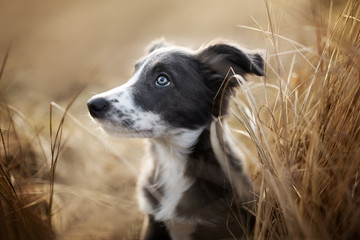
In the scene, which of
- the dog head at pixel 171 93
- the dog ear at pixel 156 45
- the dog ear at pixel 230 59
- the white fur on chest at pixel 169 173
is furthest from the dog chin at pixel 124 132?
the dog ear at pixel 156 45

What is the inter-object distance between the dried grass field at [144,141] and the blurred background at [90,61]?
0.02 meters

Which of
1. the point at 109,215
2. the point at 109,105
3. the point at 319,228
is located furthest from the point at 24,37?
the point at 319,228

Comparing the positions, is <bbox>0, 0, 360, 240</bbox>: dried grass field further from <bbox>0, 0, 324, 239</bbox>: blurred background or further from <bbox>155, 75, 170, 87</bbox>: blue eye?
<bbox>155, 75, 170, 87</bbox>: blue eye

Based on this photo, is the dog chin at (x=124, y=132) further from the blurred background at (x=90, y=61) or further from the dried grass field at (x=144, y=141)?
the blurred background at (x=90, y=61)

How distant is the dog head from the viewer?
2.20 m

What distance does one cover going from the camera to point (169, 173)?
2.58m

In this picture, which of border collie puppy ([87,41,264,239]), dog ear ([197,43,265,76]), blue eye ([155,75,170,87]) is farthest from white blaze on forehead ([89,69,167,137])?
dog ear ([197,43,265,76])

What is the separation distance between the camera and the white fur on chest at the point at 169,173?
2430 millimetres

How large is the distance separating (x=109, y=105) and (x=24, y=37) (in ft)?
17.2

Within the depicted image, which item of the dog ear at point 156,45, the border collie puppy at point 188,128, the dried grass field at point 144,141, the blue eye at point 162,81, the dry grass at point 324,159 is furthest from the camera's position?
the dog ear at point 156,45

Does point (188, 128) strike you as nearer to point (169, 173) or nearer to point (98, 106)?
point (169, 173)

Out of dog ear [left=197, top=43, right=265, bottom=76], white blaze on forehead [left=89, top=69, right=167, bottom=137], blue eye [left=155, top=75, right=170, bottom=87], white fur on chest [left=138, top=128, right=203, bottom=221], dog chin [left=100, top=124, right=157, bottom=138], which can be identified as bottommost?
white fur on chest [left=138, top=128, right=203, bottom=221]

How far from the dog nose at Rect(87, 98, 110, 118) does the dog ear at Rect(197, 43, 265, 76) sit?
2.76ft

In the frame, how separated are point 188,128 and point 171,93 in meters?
0.29
